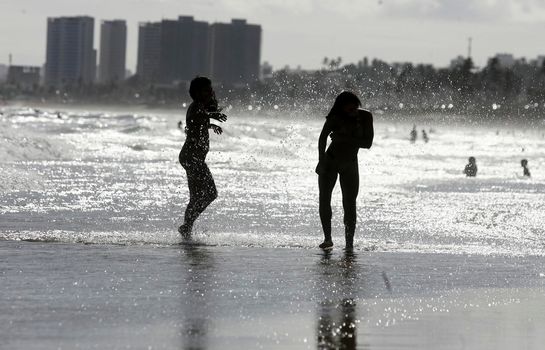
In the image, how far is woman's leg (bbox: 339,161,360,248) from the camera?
11.1 meters

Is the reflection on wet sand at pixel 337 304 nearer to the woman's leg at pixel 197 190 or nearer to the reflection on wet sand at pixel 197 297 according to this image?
the reflection on wet sand at pixel 197 297

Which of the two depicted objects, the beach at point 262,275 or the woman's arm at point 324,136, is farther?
the woman's arm at point 324,136

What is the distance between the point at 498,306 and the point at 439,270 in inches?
76.9

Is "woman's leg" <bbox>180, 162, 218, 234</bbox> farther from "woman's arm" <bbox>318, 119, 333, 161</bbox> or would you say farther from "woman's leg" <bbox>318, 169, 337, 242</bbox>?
"woman's arm" <bbox>318, 119, 333, 161</bbox>

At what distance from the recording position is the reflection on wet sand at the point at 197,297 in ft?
20.5

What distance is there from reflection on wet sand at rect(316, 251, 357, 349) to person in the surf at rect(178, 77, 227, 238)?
1.97 m

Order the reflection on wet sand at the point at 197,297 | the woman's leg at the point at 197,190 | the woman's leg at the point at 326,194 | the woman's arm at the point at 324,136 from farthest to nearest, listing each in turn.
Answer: the woman's leg at the point at 197,190, the woman's leg at the point at 326,194, the woman's arm at the point at 324,136, the reflection on wet sand at the point at 197,297

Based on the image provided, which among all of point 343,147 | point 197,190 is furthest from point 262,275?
point 197,190

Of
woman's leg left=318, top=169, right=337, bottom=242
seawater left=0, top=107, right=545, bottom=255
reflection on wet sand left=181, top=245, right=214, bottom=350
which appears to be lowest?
seawater left=0, top=107, right=545, bottom=255

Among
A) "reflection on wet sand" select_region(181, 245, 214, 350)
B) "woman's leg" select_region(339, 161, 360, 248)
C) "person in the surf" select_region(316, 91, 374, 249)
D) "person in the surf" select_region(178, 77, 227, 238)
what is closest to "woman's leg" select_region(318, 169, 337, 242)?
"person in the surf" select_region(316, 91, 374, 249)

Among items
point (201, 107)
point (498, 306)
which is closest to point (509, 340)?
point (498, 306)

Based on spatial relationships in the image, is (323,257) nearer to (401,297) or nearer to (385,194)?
(401,297)

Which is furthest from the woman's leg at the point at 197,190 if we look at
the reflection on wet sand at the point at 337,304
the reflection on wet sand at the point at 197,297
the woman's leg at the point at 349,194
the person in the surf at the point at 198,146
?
the reflection on wet sand at the point at 337,304

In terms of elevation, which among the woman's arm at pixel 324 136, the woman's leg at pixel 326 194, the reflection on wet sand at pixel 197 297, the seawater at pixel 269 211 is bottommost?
the seawater at pixel 269 211
